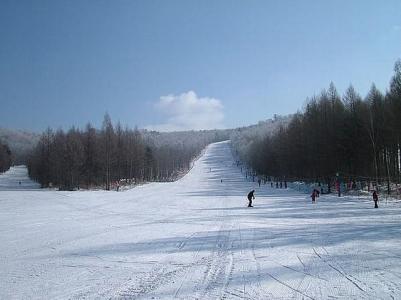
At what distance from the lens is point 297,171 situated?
7744 cm

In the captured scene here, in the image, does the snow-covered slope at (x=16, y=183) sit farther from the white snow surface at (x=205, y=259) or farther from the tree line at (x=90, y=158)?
the white snow surface at (x=205, y=259)

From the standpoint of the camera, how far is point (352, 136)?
2020 inches

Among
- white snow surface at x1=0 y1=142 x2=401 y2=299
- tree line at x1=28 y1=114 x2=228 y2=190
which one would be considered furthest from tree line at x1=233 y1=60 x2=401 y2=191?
tree line at x1=28 y1=114 x2=228 y2=190

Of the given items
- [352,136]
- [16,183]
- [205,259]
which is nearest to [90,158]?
[16,183]

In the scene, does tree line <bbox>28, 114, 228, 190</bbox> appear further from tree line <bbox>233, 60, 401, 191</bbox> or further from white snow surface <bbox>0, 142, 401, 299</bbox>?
white snow surface <bbox>0, 142, 401, 299</bbox>

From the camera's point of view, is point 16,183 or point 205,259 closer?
point 205,259

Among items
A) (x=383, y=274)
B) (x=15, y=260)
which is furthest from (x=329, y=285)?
(x=15, y=260)

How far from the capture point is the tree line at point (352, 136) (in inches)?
1779

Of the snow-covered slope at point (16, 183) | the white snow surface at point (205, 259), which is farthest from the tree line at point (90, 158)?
the white snow surface at point (205, 259)

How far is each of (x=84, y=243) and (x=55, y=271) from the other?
4648 millimetres

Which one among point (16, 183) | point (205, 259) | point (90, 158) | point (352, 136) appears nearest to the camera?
point (205, 259)

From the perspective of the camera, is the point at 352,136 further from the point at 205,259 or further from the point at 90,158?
the point at 90,158

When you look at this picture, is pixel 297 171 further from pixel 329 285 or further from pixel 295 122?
pixel 329 285

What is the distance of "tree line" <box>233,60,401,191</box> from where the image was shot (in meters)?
45.2
